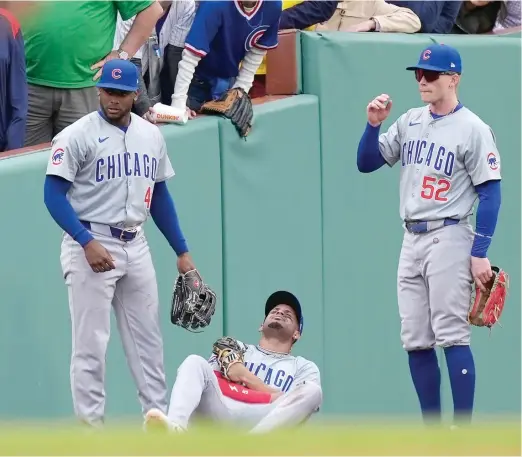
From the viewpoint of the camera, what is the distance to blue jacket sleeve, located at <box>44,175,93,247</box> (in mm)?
5129

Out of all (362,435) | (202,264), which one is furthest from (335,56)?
(362,435)

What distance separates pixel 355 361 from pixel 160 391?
2654 mm

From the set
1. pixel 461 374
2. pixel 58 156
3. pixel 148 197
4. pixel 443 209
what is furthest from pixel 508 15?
pixel 58 156

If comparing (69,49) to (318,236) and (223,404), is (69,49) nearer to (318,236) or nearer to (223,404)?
(223,404)

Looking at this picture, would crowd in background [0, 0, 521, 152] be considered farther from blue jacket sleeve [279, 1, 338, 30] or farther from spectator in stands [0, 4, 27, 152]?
blue jacket sleeve [279, 1, 338, 30]

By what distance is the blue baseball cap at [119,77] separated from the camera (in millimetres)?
5180

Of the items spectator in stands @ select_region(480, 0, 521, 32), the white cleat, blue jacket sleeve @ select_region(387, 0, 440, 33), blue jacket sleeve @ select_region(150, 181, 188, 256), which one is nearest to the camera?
the white cleat

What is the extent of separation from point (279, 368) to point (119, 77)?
144cm

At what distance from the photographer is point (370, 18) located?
26.4 feet

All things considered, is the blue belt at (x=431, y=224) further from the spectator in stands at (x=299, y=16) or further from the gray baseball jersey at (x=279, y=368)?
the spectator in stands at (x=299, y=16)

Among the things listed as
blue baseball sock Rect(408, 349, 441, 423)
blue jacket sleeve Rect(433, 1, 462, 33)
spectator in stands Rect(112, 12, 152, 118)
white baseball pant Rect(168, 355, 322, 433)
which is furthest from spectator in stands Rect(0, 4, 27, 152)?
blue jacket sleeve Rect(433, 1, 462, 33)

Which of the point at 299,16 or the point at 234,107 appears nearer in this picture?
the point at 234,107

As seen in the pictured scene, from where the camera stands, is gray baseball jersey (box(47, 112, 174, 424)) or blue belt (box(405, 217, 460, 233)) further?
blue belt (box(405, 217, 460, 233))

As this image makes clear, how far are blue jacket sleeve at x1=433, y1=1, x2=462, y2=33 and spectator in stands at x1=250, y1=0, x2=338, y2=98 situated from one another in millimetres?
924
